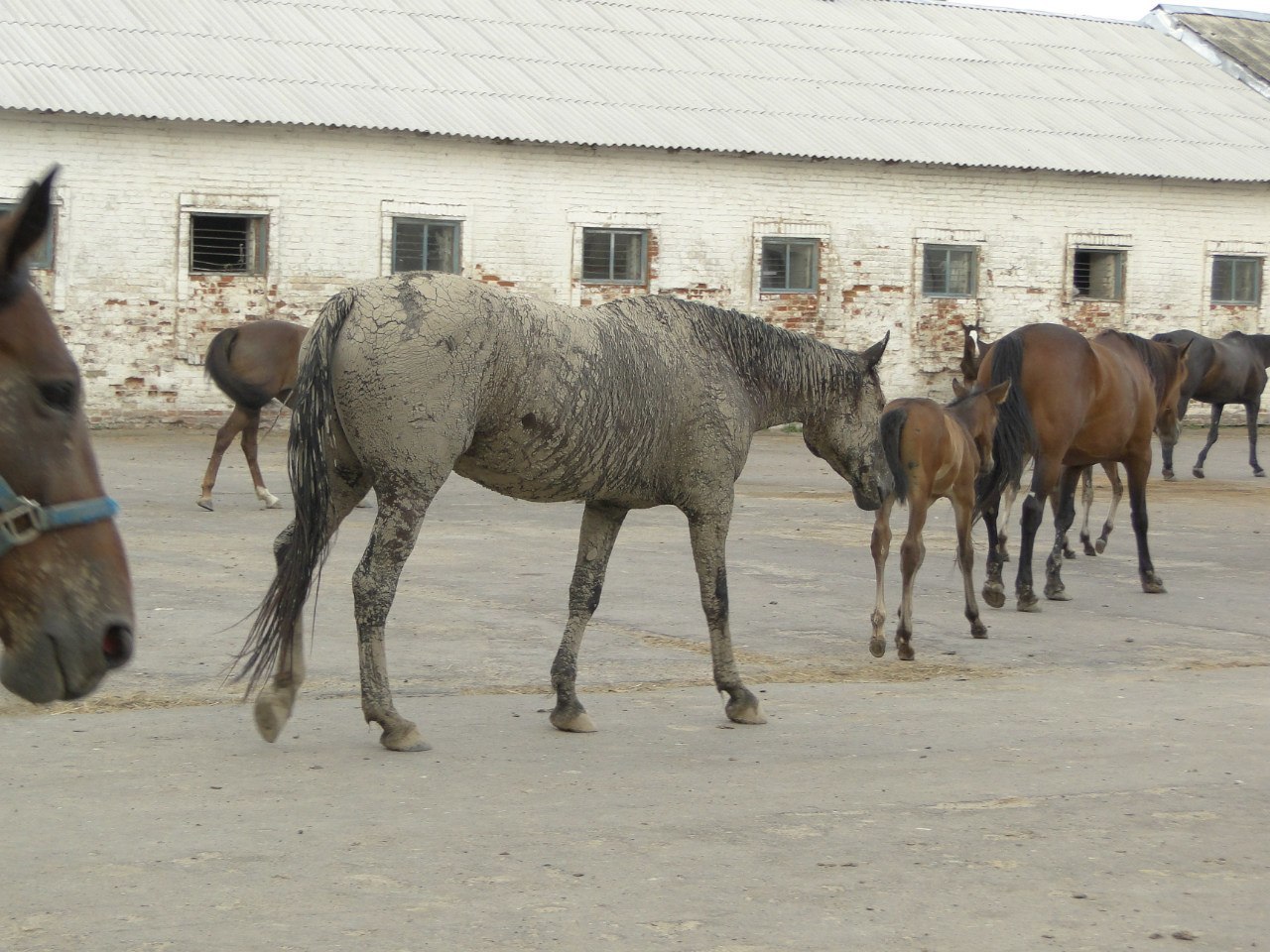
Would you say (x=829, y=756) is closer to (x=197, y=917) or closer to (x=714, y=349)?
(x=714, y=349)

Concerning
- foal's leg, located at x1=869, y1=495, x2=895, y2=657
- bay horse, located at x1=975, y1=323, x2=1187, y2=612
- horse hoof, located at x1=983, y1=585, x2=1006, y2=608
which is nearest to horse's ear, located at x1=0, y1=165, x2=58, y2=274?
foal's leg, located at x1=869, y1=495, x2=895, y2=657

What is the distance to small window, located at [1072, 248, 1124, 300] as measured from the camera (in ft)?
105

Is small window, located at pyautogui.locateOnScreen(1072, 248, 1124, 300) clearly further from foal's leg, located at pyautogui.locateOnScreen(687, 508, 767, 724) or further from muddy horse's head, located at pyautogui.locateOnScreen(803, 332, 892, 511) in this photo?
foal's leg, located at pyautogui.locateOnScreen(687, 508, 767, 724)

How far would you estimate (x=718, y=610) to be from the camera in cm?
761

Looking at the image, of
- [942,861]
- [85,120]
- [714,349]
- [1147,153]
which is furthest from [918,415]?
[1147,153]

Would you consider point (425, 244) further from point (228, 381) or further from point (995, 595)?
point (995, 595)

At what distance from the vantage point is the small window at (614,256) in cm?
2769

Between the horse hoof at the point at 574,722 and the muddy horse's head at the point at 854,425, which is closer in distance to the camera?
the horse hoof at the point at 574,722

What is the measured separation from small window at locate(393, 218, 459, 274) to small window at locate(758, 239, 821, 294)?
212 inches

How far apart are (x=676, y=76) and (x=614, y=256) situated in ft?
13.9

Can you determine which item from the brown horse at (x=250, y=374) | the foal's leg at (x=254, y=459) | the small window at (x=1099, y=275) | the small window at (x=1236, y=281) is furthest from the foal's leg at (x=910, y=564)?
the small window at (x=1236, y=281)

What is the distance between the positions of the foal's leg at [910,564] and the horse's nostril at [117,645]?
6.67 metres

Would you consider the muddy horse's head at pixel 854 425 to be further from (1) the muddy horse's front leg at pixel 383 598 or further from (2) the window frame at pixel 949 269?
(2) the window frame at pixel 949 269

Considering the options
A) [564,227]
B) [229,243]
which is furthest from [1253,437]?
[229,243]
